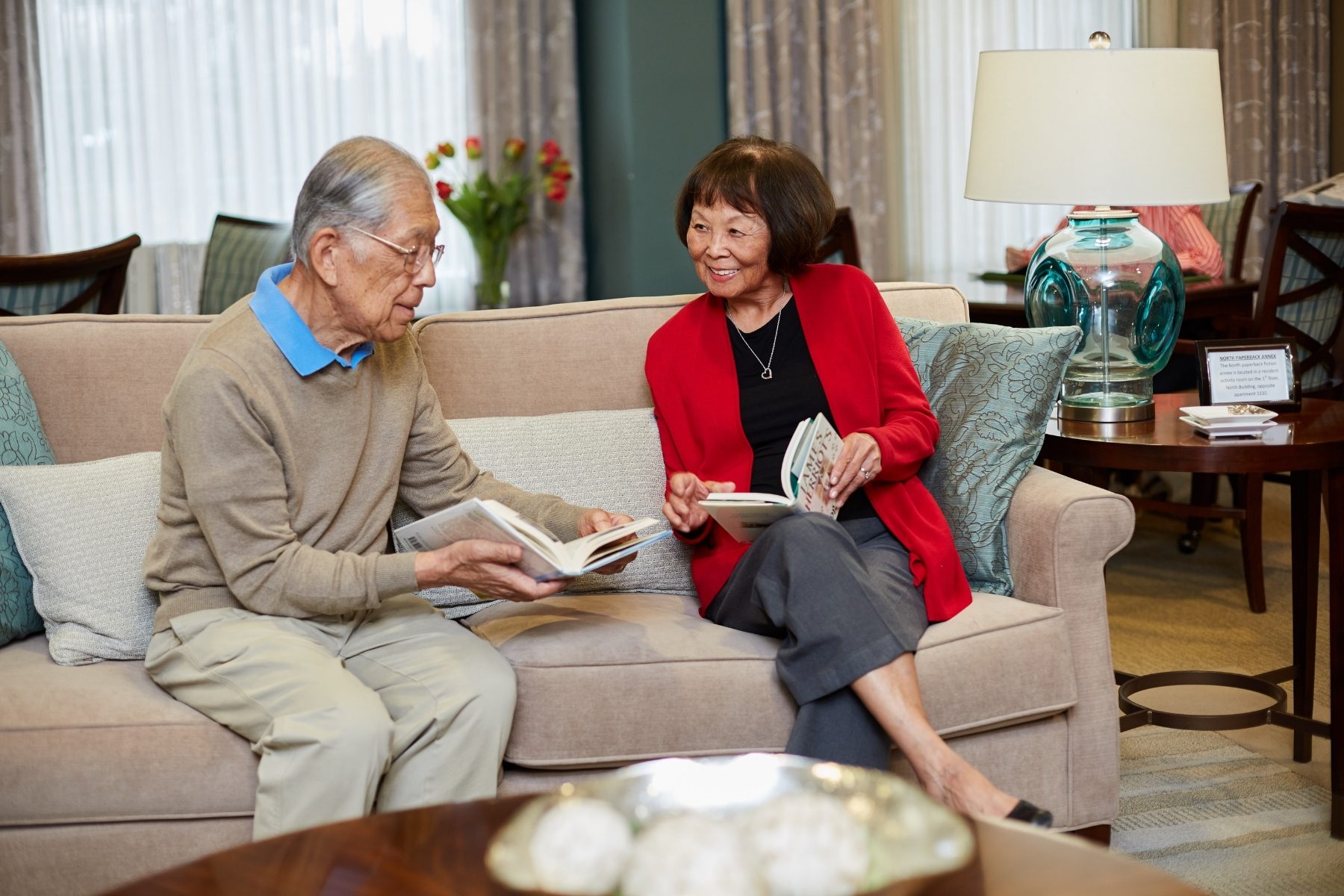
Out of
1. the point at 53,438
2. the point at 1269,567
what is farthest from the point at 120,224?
the point at 1269,567

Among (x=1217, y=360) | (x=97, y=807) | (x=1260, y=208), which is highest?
(x=1260, y=208)

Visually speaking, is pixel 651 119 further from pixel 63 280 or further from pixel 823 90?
pixel 63 280

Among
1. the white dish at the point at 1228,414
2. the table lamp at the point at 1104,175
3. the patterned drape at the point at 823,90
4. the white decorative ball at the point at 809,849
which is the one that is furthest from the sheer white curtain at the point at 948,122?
the white decorative ball at the point at 809,849

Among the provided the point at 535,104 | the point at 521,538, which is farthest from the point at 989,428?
the point at 535,104

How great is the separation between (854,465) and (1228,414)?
0.72 m

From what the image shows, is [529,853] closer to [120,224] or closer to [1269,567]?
[1269,567]

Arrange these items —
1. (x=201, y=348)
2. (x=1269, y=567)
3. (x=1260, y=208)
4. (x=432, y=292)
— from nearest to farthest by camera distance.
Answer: (x=201, y=348), (x=1269, y=567), (x=432, y=292), (x=1260, y=208)

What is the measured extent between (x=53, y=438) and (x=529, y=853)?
→ 1.45m

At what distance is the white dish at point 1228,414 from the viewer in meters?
2.16

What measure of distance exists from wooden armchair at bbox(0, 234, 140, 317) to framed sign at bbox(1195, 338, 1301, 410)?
2.29m

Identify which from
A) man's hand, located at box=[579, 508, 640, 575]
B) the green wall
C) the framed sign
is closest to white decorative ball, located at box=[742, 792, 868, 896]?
man's hand, located at box=[579, 508, 640, 575]

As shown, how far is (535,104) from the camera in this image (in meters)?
4.79

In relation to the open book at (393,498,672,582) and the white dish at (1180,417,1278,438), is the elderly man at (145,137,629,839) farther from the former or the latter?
the white dish at (1180,417,1278,438)

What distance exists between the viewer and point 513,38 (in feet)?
15.6
